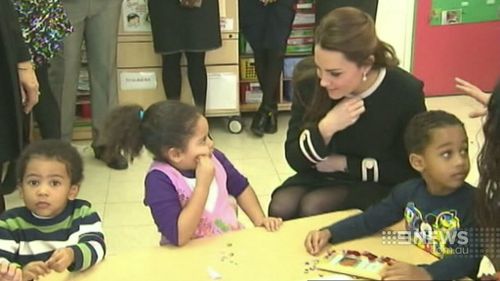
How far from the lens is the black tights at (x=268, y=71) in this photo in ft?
12.6

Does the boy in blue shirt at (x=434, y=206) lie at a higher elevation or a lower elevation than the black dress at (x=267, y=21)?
lower

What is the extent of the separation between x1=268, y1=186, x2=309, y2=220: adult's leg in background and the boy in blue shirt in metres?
0.50

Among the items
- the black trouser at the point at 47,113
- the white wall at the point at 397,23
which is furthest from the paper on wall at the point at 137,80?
the white wall at the point at 397,23

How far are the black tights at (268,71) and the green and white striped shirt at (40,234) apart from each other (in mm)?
2336

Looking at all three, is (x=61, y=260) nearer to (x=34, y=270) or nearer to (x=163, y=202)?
(x=34, y=270)

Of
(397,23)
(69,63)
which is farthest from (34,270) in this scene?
(397,23)

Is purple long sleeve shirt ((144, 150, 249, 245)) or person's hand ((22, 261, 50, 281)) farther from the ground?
purple long sleeve shirt ((144, 150, 249, 245))

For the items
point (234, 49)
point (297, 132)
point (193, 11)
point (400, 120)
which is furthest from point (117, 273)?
point (234, 49)

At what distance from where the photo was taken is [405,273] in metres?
1.30

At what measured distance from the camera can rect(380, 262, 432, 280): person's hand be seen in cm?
128

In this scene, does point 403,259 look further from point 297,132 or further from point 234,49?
point 234,49

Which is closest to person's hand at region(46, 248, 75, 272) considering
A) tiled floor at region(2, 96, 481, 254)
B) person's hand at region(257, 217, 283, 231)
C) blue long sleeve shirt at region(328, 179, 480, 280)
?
person's hand at region(257, 217, 283, 231)

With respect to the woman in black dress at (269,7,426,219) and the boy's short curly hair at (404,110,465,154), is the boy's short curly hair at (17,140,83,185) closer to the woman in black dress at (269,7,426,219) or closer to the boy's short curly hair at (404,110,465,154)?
the woman in black dress at (269,7,426,219)

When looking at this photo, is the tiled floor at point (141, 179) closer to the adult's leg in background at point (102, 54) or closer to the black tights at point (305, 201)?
the adult's leg in background at point (102, 54)
